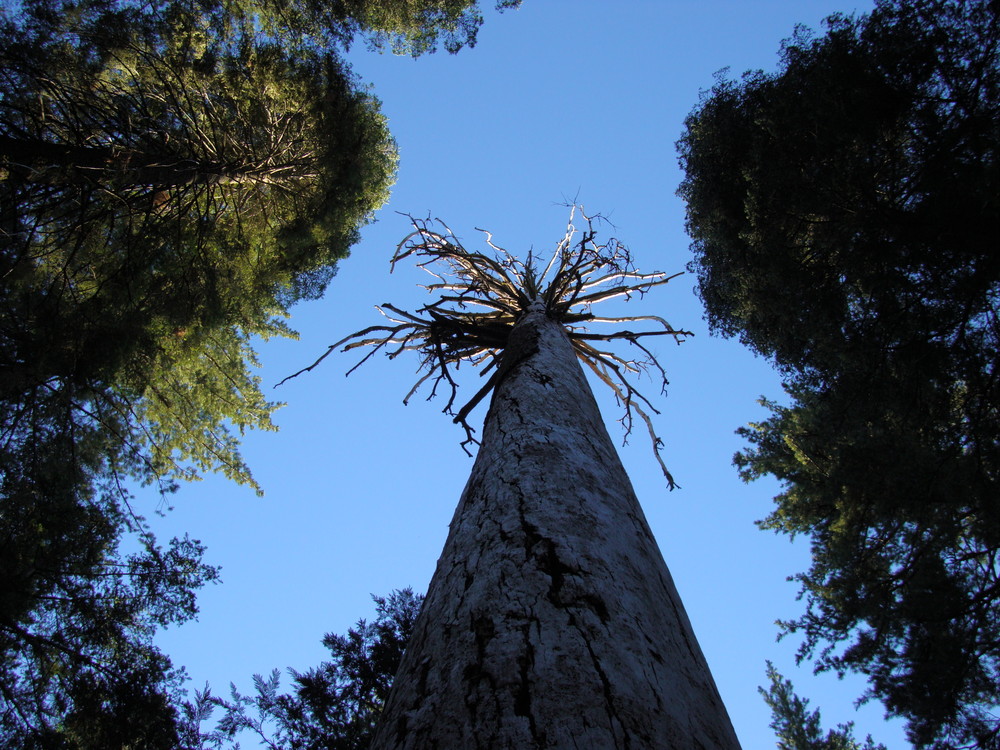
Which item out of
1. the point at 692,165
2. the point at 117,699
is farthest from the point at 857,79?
the point at 117,699

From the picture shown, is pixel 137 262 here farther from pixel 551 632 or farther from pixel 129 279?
pixel 551 632

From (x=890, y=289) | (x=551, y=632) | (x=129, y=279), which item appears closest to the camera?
(x=551, y=632)

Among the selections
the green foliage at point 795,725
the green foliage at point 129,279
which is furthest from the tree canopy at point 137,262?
the green foliage at point 795,725

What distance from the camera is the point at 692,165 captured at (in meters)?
7.34

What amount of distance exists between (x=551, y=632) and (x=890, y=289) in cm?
547

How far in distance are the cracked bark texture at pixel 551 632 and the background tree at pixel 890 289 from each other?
14.2 ft

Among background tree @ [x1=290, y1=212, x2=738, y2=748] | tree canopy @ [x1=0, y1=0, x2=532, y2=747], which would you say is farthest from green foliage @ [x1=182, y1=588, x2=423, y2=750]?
background tree @ [x1=290, y1=212, x2=738, y2=748]

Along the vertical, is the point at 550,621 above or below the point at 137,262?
below

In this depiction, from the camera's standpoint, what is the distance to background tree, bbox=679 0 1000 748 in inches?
187

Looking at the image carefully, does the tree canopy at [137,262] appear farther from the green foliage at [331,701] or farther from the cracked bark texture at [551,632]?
the cracked bark texture at [551,632]

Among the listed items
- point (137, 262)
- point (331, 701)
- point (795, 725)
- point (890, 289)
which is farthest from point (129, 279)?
point (795, 725)

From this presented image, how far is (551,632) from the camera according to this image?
49.8 inches

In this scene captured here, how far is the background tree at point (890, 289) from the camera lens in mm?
4738

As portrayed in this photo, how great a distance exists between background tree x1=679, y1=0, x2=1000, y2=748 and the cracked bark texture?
4328mm
